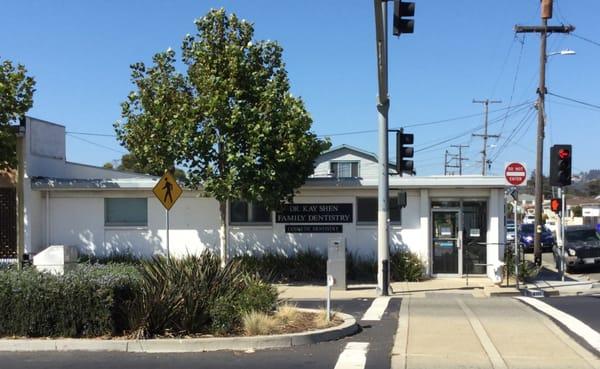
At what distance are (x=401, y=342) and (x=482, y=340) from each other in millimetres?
1248

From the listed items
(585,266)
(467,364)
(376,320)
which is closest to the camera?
(467,364)

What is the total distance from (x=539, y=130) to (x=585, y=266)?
741 cm

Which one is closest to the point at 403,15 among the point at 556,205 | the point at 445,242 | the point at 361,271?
the point at 361,271

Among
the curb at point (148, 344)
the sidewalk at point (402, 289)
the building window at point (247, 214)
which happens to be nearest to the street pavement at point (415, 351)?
the curb at point (148, 344)

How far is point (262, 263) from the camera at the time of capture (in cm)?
2031

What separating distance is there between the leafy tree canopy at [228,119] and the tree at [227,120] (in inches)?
1.1

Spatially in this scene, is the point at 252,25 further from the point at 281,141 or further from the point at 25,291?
the point at 25,291

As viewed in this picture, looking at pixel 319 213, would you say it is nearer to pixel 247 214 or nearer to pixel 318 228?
pixel 318 228

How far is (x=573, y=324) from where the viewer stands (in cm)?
1141

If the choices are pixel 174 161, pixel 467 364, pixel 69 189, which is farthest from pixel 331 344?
pixel 69 189

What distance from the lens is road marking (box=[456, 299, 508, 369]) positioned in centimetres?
829

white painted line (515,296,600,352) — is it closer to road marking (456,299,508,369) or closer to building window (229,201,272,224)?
road marking (456,299,508,369)

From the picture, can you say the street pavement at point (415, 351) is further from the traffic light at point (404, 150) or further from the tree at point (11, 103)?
the tree at point (11, 103)

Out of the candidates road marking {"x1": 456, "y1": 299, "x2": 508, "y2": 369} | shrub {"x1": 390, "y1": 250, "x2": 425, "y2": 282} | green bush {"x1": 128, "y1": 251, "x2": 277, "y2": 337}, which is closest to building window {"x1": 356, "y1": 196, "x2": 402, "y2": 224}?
shrub {"x1": 390, "y1": 250, "x2": 425, "y2": 282}
